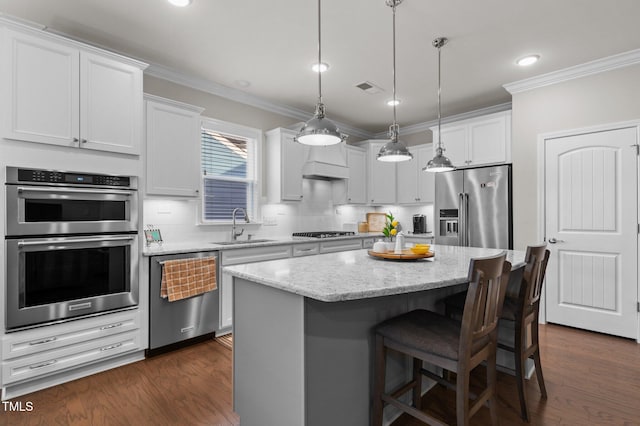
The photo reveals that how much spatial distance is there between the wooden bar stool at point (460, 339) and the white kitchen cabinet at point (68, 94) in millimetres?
2477

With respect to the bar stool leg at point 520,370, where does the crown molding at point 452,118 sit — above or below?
above

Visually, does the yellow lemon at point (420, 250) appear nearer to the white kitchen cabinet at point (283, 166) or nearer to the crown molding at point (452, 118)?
the white kitchen cabinet at point (283, 166)

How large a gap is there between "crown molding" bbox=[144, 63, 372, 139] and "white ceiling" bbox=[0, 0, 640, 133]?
8cm

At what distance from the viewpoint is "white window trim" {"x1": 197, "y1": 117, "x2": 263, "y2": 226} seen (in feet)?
12.4

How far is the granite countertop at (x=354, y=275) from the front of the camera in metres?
1.39

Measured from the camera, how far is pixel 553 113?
3.62 metres

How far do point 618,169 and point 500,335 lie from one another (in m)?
2.21

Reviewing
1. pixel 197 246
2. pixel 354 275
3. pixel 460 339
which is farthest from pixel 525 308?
pixel 197 246

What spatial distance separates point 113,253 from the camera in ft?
8.59

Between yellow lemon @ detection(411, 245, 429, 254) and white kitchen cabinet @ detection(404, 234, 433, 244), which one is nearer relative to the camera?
yellow lemon @ detection(411, 245, 429, 254)

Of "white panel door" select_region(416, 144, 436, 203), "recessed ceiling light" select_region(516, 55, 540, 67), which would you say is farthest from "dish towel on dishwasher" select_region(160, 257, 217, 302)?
"recessed ceiling light" select_region(516, 55, 540, 67)

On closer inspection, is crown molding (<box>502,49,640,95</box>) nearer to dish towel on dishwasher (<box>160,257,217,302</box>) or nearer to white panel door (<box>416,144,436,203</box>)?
white panel door (<box>416,144,436,203</box>)

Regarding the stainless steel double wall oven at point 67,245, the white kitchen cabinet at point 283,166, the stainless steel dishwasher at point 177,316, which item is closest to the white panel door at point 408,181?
the white kitchen cabinet at point 283,166

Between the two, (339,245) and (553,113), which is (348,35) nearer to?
(553,113)
